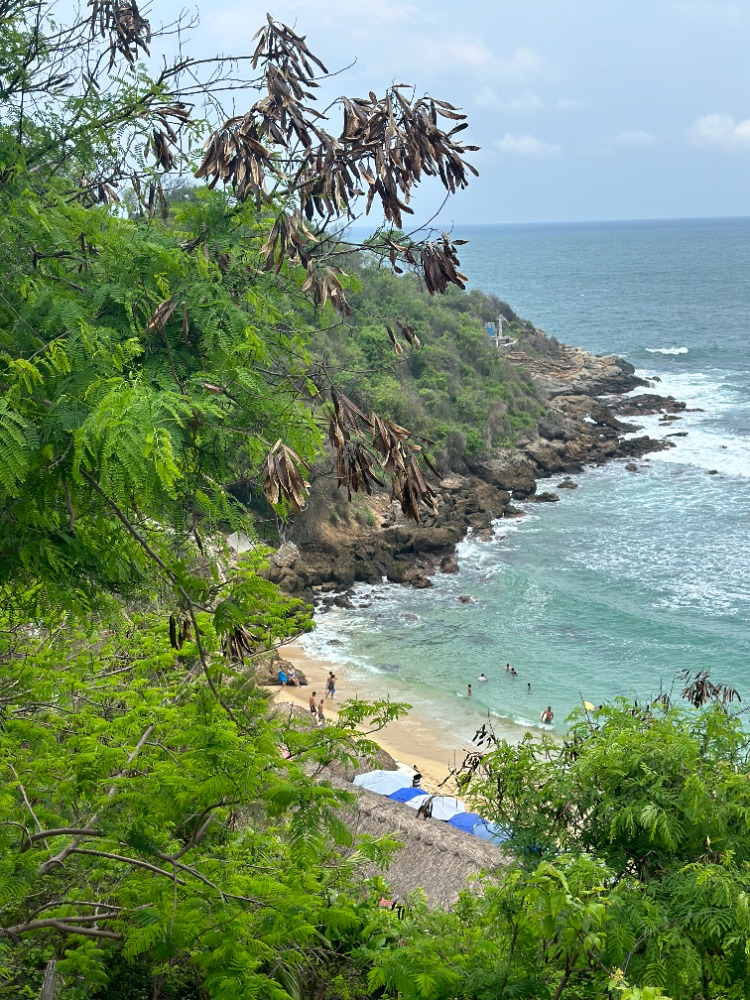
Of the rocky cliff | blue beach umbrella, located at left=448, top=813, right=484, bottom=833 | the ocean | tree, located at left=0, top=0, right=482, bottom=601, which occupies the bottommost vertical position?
the ocean

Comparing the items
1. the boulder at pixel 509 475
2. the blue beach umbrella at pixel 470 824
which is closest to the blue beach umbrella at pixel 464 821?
the blue beach umbrella at pixel 470 824

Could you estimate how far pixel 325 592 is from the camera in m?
30.9

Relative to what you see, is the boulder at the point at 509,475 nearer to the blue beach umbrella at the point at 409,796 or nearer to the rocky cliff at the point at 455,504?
the rocky cliff at the point at 455,504

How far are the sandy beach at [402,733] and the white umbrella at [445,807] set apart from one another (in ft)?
6.59

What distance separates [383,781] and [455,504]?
1924 centimetres

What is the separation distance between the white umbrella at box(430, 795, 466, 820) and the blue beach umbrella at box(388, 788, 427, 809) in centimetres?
38

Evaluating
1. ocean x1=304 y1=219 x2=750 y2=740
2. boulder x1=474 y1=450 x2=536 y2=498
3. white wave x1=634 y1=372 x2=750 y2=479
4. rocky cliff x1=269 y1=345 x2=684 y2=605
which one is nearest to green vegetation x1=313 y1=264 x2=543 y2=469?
boulder x1=474 y1=450 x2=536 y2=498

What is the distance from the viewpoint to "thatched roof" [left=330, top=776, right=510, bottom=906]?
45.7ft

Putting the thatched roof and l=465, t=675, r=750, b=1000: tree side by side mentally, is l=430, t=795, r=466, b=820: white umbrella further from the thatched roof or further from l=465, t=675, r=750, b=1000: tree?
l=465, t=675, r=750, b=1000: tree

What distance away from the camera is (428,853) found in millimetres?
14586

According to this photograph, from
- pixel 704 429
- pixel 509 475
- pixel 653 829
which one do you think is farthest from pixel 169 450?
pixel 704 429

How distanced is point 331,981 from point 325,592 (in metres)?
23.7

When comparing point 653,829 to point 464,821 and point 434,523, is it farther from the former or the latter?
point 434,523

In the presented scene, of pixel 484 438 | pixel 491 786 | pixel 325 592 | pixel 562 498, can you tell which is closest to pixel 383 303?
pixel 484 438
